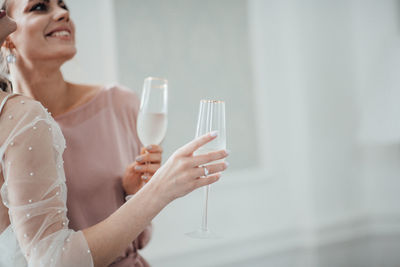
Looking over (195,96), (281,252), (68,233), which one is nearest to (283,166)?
(281,252)

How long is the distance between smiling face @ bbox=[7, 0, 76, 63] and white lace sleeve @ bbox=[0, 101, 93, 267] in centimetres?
45

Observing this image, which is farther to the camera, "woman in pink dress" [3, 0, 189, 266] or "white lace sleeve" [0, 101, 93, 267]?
"woman in pink dress" [3, 0, 189, 266]

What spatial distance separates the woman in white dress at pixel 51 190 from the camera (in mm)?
924

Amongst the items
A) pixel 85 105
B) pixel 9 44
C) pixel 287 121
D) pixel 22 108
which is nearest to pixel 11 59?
pixel 9 44

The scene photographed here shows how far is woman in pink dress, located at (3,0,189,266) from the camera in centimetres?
136

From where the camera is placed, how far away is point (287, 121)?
302cm

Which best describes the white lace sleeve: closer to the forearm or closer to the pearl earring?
the forearm

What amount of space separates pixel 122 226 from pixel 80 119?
2.07 ft

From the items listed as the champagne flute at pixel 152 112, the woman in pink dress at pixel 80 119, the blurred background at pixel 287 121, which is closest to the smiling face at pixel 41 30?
the woman in pink dress at pixel 80 119

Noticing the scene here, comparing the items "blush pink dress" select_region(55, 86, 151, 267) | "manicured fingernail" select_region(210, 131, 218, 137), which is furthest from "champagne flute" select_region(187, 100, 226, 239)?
"blush pink dress" select_region(55, 86, 151, 267)

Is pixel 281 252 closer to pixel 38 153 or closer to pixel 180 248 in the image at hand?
pixel 180 248

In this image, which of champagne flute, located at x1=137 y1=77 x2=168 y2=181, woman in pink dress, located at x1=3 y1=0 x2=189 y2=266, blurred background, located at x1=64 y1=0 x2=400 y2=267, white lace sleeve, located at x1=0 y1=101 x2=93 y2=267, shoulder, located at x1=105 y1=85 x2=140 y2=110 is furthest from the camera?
blurred background, located at x1=64 y1=0 x2=400 y2=267

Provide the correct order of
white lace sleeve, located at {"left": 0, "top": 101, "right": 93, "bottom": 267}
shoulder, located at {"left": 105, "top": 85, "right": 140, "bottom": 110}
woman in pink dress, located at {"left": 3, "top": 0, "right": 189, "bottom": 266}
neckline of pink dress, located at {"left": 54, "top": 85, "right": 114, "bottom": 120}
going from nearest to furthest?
white lace sleeve, located at {"left": 0, "top": 101, "right": 93, "bottom": 267} < woman in pink dress, located at {"left": 3, "top": 0, "right": 189, "bottom": 266} < neckline of pink dress, located at {"left": 54, "top": 85, "right": 114, "bottom": 120} < shoulder, located at {"left": 105, "top": 85, "right": 140, "bottom": 110}

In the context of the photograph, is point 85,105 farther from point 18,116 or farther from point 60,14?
point 18,116
